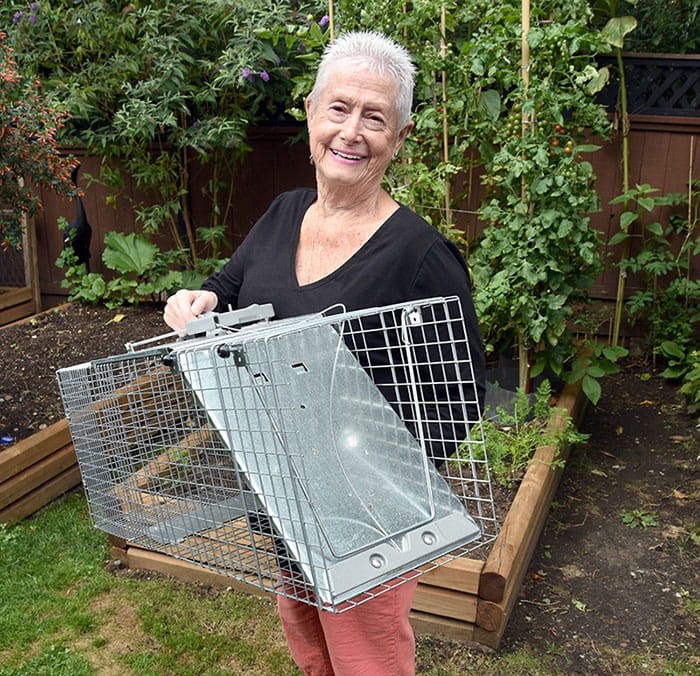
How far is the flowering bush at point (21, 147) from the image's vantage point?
308 centimetres

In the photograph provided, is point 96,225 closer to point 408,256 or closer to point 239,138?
point 239,138

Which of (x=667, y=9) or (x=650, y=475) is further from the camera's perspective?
(x=667, y=9)

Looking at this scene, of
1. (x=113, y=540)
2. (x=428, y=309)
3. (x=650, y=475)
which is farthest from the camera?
(x=650, y=475)

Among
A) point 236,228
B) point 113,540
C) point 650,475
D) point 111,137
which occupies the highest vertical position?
point 111,137

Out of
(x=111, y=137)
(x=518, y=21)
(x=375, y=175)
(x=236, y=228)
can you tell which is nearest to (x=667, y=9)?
(x=518, y=21)

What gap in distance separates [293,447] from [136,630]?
1.74 meters

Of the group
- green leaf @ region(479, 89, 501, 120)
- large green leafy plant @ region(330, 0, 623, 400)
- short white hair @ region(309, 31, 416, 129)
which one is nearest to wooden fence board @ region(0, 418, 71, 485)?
large green leafy plant @ region(330, 0, 623, 400)

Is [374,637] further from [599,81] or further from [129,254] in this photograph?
[129,254]

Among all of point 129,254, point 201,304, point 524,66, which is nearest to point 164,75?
point 129,254

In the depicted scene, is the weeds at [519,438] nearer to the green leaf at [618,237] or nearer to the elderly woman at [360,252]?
the green leaf at [618,237]

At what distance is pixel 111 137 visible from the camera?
178 inches

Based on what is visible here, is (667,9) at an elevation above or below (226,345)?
above

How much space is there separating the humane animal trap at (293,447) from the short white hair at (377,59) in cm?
48

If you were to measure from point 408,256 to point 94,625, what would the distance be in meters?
1.92
